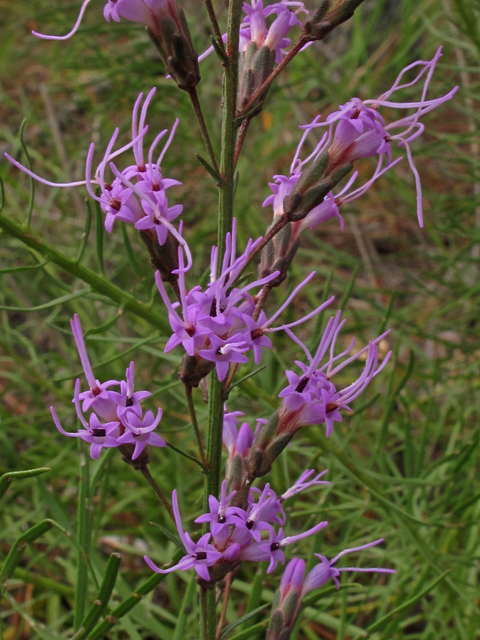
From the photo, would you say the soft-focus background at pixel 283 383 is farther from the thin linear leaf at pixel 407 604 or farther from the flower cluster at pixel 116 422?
the flower cluster at pixel 116 422

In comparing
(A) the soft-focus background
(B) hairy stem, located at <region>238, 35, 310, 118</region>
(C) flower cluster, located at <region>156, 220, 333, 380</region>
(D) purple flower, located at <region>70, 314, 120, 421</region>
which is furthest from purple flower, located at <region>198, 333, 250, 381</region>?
(A) the soft-focus background

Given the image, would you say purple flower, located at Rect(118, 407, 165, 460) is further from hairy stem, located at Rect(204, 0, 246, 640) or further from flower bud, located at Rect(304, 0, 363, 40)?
flower bud, located at Rect(304, 0, 363, 40)

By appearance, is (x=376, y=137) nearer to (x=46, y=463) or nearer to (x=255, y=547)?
(x=255, y=547)

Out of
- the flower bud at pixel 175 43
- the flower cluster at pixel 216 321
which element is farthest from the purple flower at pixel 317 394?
the flower bud at pixel 175 43

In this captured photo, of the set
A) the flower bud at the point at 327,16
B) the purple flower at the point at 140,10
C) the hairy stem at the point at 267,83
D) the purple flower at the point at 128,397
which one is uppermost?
the purple flower at the point at 140,10

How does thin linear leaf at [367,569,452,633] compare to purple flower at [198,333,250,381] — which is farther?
thin linear leaf at [367,569,452,633]
